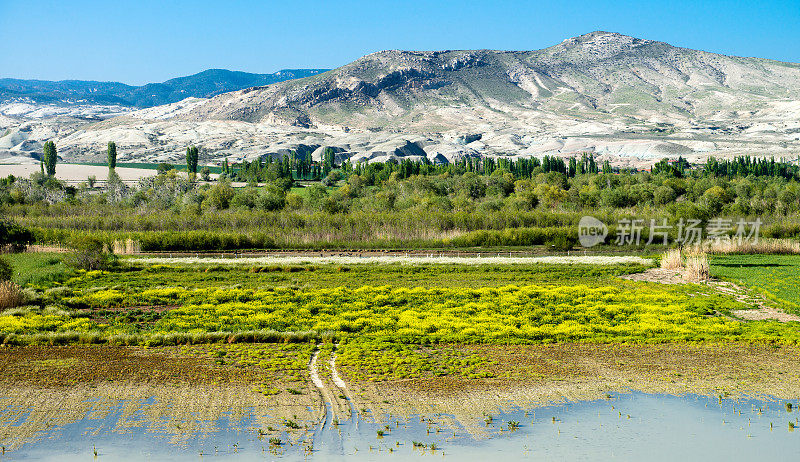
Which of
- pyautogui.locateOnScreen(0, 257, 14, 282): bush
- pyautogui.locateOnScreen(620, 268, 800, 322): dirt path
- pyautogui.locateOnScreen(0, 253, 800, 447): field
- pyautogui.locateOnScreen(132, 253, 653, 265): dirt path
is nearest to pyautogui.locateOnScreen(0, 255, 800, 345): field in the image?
pyautogui.locateOnScreen(0, 253, 800, 447): field

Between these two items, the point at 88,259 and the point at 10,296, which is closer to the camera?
the point at 10,296

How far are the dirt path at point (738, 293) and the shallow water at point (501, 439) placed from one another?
1219 centimetres

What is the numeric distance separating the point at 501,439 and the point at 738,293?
23.0m

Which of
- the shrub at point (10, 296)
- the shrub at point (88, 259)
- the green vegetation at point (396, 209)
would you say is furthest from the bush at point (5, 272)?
the green vegetation at point (396, 209)

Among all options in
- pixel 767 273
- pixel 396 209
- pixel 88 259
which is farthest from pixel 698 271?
pixel 396 209

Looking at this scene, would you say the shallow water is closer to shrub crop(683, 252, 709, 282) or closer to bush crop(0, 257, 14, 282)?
bush crop(0, 257, 14, 282)

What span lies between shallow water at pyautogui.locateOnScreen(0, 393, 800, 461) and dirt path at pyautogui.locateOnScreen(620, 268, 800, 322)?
12.2m

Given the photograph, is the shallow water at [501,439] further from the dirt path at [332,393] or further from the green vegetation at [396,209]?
the green vegetation at [396,209]

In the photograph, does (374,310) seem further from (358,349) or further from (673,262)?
(673,262)

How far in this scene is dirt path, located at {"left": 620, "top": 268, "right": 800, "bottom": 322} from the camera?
27.2m

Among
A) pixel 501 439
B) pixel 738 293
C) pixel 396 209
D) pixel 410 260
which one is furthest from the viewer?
pixel 396 209

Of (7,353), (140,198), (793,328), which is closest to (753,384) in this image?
(793,328)

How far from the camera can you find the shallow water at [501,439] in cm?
1364

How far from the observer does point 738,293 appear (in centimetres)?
3272
